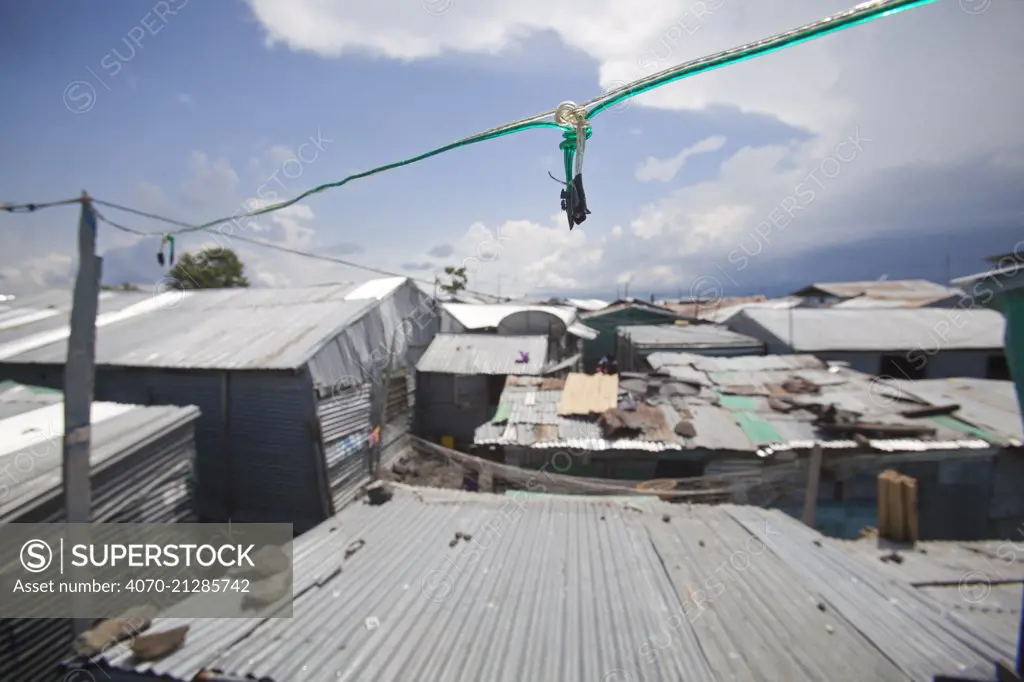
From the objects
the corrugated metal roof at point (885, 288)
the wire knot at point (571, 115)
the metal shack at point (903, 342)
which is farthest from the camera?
the corrugated metal roof at point (885, 288)

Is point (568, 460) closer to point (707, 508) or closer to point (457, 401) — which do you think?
point (707, 508)

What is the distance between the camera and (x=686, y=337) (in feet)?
62.0

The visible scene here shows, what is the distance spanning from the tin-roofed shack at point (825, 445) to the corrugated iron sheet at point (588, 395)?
6cm

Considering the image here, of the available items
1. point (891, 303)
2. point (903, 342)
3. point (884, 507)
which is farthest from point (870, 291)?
point (884, 507)

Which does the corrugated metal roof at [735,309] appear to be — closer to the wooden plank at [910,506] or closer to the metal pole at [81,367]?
the wooden plank at [910,506]

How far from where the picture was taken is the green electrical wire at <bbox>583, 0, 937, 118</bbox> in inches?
66.7

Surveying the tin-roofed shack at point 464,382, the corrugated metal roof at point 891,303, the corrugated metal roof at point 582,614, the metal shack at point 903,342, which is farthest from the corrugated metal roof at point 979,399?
the corrugated metal roof at point 891,303

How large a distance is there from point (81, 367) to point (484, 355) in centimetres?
1146

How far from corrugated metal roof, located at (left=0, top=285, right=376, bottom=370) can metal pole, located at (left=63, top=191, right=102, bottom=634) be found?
4.72m

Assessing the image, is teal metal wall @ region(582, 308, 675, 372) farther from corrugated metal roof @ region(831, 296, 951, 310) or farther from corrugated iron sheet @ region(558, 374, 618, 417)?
corrugated iron sheet @ region(558, 374, 618, 417)

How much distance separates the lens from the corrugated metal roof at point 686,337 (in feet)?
58.5

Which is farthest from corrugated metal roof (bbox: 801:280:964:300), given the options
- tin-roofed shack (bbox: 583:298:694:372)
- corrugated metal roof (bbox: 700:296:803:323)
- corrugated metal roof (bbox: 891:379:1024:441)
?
corrugated metal roof (bbox: 891:379:1024:441)

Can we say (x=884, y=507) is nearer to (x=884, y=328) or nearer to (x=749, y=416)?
(x=749, y=416)

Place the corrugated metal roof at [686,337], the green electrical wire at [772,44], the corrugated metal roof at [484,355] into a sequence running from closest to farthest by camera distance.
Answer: the green electrical wire at [772,44]
the corrugated metal roof at [484,355]
the corrugated metal roof at [686,337]
